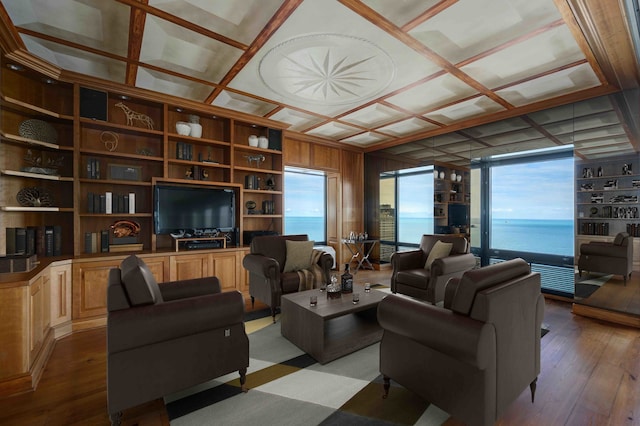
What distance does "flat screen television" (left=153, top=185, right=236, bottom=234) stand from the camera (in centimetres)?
385

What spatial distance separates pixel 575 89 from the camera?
3531 mm

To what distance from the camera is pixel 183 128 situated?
4059 millimetres

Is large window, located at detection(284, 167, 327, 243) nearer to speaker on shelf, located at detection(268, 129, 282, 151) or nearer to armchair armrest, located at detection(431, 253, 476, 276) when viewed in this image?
speaker on shelf, located at detection(268, 129, 282, 151)

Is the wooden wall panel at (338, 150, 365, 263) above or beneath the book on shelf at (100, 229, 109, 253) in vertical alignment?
above

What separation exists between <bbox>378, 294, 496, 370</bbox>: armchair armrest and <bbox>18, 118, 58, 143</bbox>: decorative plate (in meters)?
3.90

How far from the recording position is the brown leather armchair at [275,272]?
3.37 m

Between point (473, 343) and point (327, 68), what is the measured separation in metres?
2.66

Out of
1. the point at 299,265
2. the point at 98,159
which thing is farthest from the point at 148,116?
the point at 299,265

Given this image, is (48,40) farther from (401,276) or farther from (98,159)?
(401,276)

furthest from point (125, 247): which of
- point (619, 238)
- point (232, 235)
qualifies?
point (619, 238)

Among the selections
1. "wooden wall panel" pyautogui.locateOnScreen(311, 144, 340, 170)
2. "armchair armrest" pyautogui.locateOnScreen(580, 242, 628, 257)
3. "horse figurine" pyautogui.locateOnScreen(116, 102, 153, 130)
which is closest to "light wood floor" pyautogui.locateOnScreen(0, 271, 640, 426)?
"armchair armrest" pyautogui.locateOnScreen(580, 242, 628, 257)

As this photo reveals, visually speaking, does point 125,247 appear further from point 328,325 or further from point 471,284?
point 471,284

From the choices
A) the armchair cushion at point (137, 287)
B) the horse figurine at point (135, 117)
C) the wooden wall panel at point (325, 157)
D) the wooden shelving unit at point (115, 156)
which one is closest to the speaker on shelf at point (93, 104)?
the wooden shelving unit at point (115, 156)

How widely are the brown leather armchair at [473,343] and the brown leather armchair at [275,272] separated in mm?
1739
